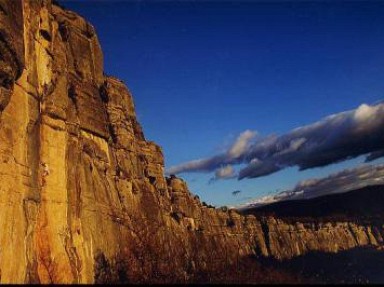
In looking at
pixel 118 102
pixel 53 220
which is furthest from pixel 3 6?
pixel 118 102

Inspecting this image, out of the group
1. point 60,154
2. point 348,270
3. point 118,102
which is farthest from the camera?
point 348,270

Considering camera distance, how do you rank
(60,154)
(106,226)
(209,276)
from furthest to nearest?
(209,276) < (106,226) < (60,154)

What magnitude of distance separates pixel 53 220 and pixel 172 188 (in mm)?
62678

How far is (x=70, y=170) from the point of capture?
40344 millimetres

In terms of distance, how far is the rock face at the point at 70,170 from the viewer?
2997 cm

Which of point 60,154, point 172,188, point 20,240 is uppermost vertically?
point 172,188

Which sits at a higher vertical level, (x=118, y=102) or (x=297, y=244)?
(x=118, y=102)

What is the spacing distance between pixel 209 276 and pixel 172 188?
24431 millimetres

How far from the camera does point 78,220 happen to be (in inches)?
1583

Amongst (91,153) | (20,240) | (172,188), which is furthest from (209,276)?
(20,240)

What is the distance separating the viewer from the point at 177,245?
81.8m

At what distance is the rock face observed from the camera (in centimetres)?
2997

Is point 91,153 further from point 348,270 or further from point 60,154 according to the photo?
point 348,270

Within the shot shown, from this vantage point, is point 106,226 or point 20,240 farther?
point 106,226
